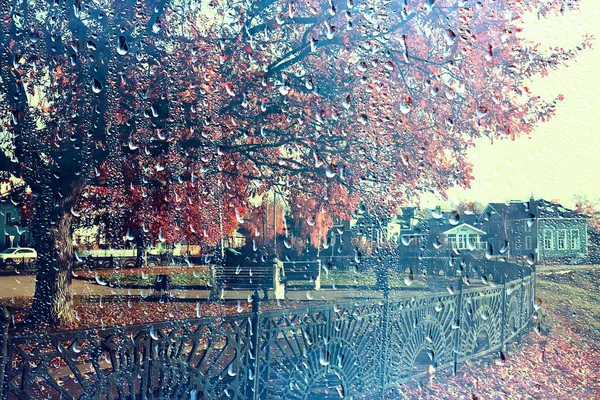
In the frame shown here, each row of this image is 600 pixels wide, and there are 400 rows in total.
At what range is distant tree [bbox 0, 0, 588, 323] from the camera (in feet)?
5.76

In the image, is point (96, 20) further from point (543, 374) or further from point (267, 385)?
point (543, 374)

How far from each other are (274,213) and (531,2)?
A: 1294 millimetres

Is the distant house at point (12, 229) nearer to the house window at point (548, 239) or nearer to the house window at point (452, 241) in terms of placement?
the house window at point (452, 241)

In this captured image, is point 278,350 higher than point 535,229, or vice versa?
point 535,229

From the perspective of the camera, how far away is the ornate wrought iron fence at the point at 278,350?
5.40ft

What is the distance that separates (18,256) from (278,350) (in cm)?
112

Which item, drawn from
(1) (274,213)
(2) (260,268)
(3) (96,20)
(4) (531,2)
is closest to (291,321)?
(2) (260,268)

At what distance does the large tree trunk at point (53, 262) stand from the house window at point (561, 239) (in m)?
1.86

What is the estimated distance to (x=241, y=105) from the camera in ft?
5.96

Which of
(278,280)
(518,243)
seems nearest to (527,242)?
(518,243)

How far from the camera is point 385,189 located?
73.4 inches

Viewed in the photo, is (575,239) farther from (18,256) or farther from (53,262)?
(18,256)

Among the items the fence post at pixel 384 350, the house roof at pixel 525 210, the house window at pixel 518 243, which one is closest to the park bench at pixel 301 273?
the fence post at pixel 384 350

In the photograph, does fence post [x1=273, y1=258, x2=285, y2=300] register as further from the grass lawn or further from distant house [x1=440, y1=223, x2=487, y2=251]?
the grass lawn
